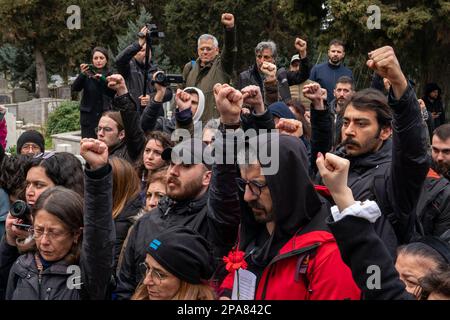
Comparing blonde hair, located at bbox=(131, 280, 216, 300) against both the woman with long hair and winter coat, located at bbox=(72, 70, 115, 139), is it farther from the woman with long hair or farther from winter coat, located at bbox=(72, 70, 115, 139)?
winter coat, located at bbox=(72, 70, 115, 139)

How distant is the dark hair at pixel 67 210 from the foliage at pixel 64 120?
548 inches

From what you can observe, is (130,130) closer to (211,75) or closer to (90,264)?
(211,75)

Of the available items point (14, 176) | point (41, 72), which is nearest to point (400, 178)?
point (14, 176)

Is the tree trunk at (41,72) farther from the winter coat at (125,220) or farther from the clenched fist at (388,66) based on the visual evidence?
the clenched fist at (388,66)

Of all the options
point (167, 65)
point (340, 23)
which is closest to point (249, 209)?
point (340, 23)

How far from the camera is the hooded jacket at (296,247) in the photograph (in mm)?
Result: 2848

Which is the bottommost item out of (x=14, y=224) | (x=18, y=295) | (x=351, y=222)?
(x=18, y=295)

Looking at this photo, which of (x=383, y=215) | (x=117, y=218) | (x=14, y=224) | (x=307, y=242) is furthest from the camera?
(x=117, y=218)

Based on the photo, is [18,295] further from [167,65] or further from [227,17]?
[167,65]

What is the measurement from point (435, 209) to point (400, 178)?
3.63 ft

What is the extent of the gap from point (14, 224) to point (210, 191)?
42.2 inches

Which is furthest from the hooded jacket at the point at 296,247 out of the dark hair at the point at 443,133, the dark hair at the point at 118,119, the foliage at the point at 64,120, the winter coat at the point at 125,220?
the foliage at the point at 64,120
